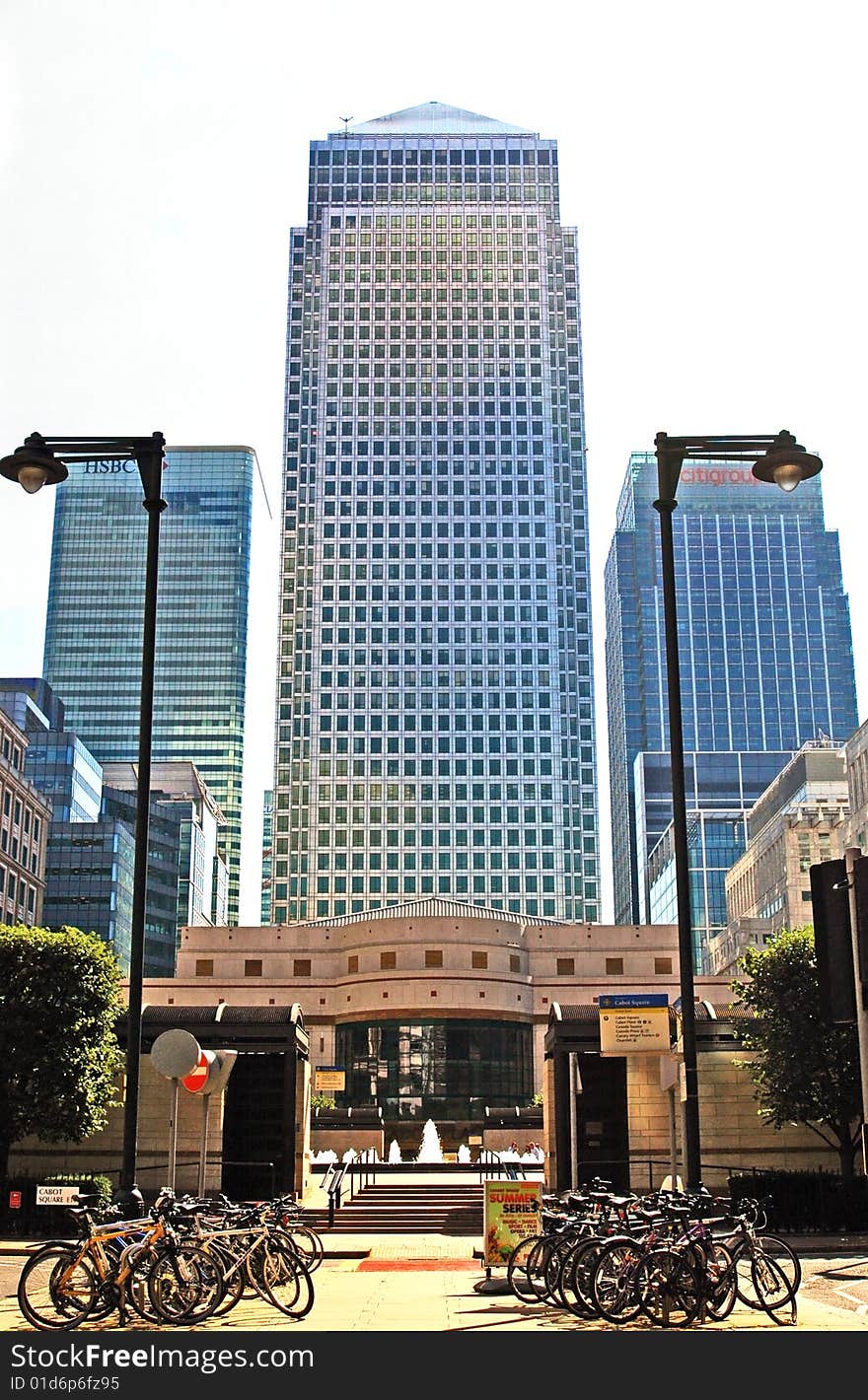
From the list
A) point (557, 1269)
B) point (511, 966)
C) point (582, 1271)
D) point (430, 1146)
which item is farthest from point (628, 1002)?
point (511, 966)

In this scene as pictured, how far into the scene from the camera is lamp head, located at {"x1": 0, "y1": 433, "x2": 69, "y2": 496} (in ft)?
→ 65.6

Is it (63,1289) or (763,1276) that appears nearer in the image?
(63,1289)

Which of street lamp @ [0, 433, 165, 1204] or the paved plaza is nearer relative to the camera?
the paved plaza

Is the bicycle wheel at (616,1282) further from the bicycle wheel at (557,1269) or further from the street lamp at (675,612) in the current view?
the street lamp at (675,612)

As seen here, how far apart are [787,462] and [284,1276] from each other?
12.8 metres

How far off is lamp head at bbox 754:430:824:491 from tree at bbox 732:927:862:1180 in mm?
16052

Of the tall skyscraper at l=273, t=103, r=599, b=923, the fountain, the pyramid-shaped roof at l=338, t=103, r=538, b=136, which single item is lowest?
the fountain

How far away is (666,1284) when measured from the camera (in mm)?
16578

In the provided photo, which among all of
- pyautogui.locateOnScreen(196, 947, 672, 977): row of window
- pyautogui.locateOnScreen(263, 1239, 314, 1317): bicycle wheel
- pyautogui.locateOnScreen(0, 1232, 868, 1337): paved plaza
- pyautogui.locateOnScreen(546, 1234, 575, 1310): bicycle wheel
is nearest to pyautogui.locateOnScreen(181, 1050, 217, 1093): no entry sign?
pyautogui.locateOnScreen(0, 1232, 868, 1337): paved plaza

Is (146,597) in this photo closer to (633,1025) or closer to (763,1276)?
(763,1276)

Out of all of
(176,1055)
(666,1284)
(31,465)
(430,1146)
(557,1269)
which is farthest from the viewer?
(430,1146)

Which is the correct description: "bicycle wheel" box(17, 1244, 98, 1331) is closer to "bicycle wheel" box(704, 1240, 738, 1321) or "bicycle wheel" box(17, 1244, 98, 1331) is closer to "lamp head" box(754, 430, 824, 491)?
"bicycle wheel" box(704, 1240, 738, 1321)

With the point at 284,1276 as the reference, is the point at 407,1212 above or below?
below
